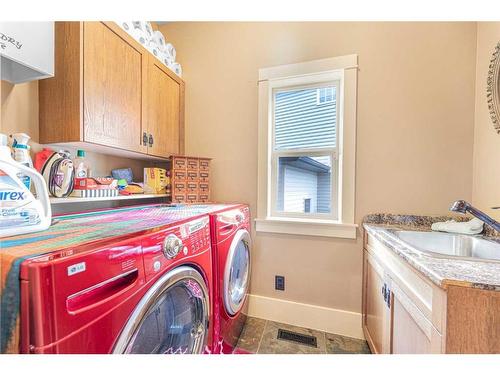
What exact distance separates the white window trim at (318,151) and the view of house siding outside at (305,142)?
0.07 metres

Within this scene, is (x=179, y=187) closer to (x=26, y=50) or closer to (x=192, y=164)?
(x=192, y=164)

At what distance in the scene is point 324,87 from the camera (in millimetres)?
1688

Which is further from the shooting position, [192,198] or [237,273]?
[192,198]

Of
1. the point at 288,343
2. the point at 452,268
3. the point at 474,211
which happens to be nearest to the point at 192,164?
the point at 288,343

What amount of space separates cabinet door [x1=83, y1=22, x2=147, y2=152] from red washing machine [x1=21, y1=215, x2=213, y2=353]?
2.60ft

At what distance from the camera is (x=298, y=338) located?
1.52 metres

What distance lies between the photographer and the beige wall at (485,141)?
116cm

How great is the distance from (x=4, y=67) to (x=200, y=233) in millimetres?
1242

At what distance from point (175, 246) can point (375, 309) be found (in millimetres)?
1245

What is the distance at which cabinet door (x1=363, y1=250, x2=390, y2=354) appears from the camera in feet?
3.52

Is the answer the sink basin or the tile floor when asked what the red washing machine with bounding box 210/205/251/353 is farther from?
Answer: the sink basin

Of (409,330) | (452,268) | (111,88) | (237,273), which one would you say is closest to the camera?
(452,268)

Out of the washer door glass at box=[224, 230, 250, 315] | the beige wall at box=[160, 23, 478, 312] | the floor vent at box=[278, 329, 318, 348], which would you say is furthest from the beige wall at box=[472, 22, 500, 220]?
the washer door glass at box=[224, 230, 250, 315]

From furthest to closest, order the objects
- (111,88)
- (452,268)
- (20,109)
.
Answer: (111,88) → (20,109) → (452,268)
